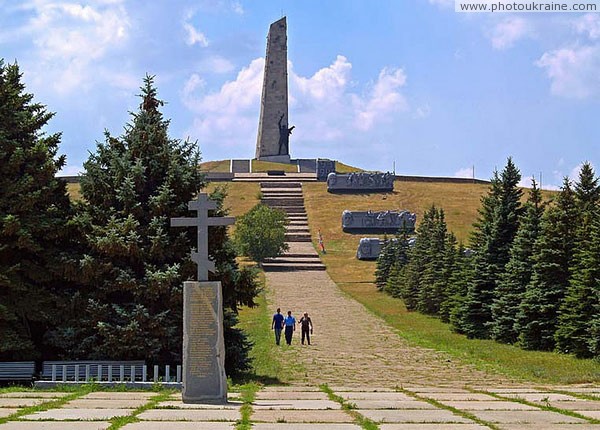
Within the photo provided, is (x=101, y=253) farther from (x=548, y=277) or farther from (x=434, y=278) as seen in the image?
(x=434, y=278)

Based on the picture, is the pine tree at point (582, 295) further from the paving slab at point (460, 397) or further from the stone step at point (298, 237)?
the stone step at point (298, 237)

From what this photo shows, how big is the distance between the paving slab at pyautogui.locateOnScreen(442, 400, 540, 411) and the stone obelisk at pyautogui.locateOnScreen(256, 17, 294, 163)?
2782 inches

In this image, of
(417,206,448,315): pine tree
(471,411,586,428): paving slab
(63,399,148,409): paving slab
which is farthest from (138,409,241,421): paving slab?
(417,206,448,315): pine tree

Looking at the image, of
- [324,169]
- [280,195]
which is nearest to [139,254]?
[280,195]

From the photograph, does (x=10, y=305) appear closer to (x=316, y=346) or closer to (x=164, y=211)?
(x=164, y=211)

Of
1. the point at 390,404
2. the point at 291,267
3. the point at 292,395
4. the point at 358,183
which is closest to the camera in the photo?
the point at 390,404

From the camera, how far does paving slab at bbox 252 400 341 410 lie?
10219mm

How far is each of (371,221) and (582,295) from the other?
46186 millimetres

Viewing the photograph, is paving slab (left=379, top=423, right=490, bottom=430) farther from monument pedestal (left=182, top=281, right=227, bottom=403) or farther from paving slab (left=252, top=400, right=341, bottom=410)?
monument pedestal (left=182, top=281, right=227, bottom=403)

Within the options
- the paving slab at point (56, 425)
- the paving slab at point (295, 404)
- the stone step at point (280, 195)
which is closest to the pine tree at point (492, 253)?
the paving slab at point (295, 404)

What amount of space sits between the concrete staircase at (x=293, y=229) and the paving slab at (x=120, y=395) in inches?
1618

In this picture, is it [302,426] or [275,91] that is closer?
[302,426]

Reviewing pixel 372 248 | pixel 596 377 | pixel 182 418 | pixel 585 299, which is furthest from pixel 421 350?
pixel 372 248

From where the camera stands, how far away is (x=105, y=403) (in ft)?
34.3
